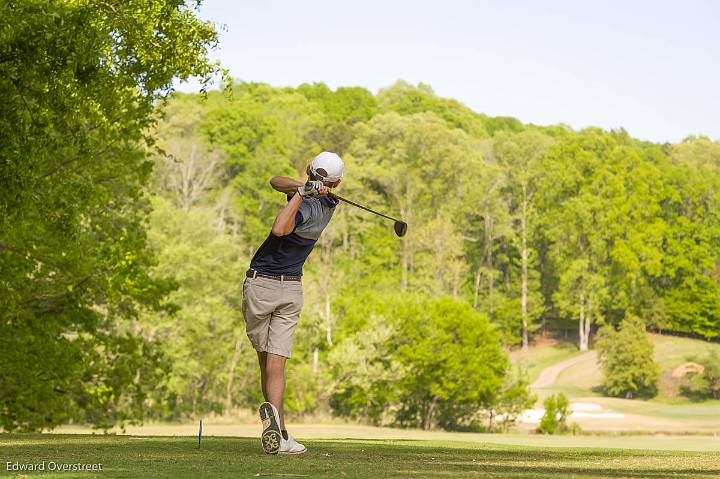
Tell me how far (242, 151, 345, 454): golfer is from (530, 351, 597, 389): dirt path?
207 ft

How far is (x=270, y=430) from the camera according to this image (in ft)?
25.4

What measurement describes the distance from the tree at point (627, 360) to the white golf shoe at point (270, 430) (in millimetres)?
59171

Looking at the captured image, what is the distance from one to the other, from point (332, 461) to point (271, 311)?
4.30 ft

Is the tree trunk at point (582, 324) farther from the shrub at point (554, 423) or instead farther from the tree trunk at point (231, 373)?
the shrub at point (554, 423)

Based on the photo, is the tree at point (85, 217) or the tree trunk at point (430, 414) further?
the tree trunk at point (430, 414)

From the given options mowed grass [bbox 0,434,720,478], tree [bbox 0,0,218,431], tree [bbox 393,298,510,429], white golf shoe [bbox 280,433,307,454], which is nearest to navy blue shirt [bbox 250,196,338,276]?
white golf shoe [bbox 280,433,307,454]

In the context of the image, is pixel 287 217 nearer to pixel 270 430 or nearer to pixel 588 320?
pixel 270 430

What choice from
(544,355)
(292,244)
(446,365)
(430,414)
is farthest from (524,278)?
(292,244)

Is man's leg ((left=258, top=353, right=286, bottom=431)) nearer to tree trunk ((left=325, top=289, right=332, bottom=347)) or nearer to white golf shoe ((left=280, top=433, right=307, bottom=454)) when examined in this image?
white golf shoe ((left=280, top=433, right=307, bottom=454))

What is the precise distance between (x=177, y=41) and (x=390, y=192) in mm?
62961

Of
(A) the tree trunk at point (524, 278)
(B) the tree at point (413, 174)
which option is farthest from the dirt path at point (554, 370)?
(B) the tree at point (413, 174)

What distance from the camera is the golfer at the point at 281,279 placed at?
26.6 feet

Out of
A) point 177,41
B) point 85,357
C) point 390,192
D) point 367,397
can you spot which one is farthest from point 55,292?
point 390,192

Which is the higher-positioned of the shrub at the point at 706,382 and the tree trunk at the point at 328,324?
the tree trunk at the point at 328,324
